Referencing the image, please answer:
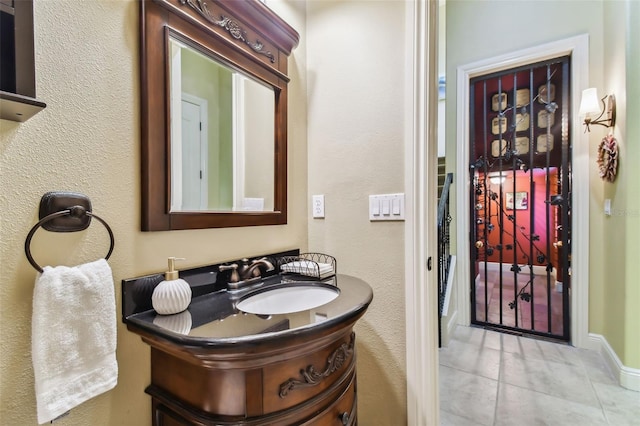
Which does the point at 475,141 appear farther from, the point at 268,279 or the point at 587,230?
the point at 268,279

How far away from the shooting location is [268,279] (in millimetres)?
1221

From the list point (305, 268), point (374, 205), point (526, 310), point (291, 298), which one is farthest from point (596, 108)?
point (291, 298)

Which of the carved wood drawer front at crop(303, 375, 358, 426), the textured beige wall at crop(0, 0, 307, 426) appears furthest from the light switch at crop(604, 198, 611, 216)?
Answer: the textured beige wall at crop(0, 0, 307, 426)

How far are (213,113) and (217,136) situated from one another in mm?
88

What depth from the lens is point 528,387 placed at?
6.11 ft

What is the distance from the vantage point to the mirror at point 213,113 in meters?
0.88

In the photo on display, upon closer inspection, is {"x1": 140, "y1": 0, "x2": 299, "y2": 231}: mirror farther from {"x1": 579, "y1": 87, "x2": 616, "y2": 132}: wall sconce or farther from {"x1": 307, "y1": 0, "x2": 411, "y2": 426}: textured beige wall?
{"x1": 579, "y1": 87, "x2": 616, "y2": 132}: wall sconce

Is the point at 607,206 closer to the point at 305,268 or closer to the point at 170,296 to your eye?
the point at 305,268

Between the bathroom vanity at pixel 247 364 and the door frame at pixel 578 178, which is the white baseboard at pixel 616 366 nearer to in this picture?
the door frame at pixel 578 178

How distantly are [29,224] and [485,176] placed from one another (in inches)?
130

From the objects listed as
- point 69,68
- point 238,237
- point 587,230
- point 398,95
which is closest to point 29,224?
point 69,68

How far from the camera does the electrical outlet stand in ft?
4.87

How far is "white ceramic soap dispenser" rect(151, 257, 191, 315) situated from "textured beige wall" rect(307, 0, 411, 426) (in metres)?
0.77

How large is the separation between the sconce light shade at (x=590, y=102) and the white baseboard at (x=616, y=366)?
179cm
